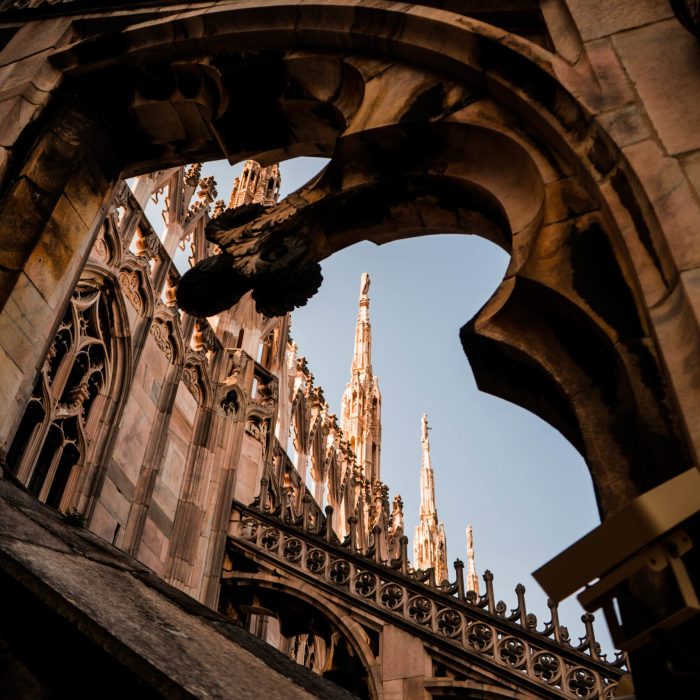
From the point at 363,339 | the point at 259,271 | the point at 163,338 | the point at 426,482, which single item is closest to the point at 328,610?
the point at 163,338

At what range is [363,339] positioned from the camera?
30391 mm

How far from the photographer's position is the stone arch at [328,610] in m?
8.73

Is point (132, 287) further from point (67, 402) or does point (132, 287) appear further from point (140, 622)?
point (140, 622)

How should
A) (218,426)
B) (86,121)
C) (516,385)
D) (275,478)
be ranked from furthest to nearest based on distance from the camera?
(275,478) < (218,426) < (86,121) < (516,385)

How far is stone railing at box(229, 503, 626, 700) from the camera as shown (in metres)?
8.12

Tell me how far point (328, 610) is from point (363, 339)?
21.2 m

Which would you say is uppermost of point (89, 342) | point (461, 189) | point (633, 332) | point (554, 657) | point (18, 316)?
point (89, 342)

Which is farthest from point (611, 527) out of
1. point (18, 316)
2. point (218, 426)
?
point (218, 426)

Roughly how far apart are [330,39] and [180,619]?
279cm

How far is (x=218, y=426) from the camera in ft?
38.4

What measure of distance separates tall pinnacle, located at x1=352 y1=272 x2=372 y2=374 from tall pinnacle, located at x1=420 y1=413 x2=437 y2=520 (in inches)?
295

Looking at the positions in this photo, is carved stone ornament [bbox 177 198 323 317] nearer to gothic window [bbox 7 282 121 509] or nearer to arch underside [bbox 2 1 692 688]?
arch underside [bbox 2 1 692 688]

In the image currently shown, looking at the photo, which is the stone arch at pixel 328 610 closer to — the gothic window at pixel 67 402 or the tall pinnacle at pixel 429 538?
the gothic window at pixel 67 402

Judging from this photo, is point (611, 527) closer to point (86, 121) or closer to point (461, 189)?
point (461, 189)
